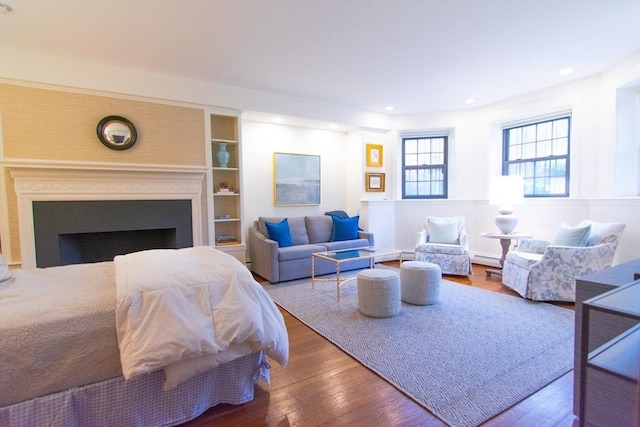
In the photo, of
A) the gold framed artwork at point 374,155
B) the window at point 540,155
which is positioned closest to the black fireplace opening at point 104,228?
the gold framed artwork at point 374,155

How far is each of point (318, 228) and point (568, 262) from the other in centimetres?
318

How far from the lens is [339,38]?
2871 millimetres

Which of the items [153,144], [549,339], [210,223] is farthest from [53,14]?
[549,339]

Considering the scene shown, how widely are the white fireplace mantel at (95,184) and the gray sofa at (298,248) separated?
0.87m

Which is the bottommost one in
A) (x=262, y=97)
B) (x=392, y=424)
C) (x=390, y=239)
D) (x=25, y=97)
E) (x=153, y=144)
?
(x=392, y=424)

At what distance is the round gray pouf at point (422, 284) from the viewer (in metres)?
3.18

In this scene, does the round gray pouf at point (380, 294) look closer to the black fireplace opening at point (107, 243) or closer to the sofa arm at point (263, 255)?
Result: the sofa arm at point (263, 255)

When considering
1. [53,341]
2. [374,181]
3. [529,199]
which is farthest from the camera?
[374,181]

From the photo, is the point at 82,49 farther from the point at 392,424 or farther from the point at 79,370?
the point at 392,424

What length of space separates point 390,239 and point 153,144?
4062 millimetres

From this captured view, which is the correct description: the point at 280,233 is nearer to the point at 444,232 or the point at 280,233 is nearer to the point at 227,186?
the point at 227,186

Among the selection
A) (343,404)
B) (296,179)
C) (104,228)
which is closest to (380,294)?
(343,404)

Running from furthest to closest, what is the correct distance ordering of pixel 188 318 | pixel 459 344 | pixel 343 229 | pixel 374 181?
pixel 374 181, pixel 343 229, pixel 459 344, pixel 188 318

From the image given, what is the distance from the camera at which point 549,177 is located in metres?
4.53
